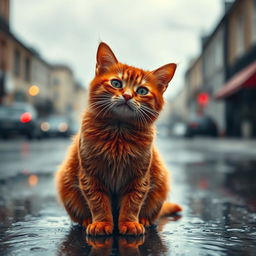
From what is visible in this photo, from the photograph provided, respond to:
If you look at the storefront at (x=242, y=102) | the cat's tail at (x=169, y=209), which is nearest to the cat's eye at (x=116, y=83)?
the cat's tail at (x=169, y=209)

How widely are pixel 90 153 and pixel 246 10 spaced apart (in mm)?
23953

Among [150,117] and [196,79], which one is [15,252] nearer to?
[150,117]

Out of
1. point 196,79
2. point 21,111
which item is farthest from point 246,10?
point 196,79

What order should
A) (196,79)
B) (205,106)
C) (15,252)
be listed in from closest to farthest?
(15,252), (205,106), (196,79)

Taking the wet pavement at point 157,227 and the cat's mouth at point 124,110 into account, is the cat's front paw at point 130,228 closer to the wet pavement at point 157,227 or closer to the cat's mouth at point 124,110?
the wet pavement at point 157,227

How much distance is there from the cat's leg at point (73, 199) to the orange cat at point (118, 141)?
52mm

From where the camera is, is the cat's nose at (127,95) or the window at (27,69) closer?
the cat's nose at (127,95)

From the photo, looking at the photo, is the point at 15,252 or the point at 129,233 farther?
the point at 129,233

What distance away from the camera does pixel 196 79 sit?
53031mm

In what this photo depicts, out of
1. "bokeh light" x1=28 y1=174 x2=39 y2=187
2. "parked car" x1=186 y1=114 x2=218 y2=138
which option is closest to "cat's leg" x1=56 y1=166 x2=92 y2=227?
"bokeh light" x1=28 y1=174 x2=39 y2=187

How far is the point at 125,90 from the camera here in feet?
8.67

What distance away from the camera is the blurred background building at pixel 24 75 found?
123 ft

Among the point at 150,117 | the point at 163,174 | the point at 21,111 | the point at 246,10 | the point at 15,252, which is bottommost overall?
the point at 15,252

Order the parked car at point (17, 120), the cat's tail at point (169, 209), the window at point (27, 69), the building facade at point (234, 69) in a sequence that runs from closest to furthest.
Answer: the cat's tail at point (169, 209) < the parked car at point (17, 120) < the building facade at point (234, 69) < the window at point (27, 69)
